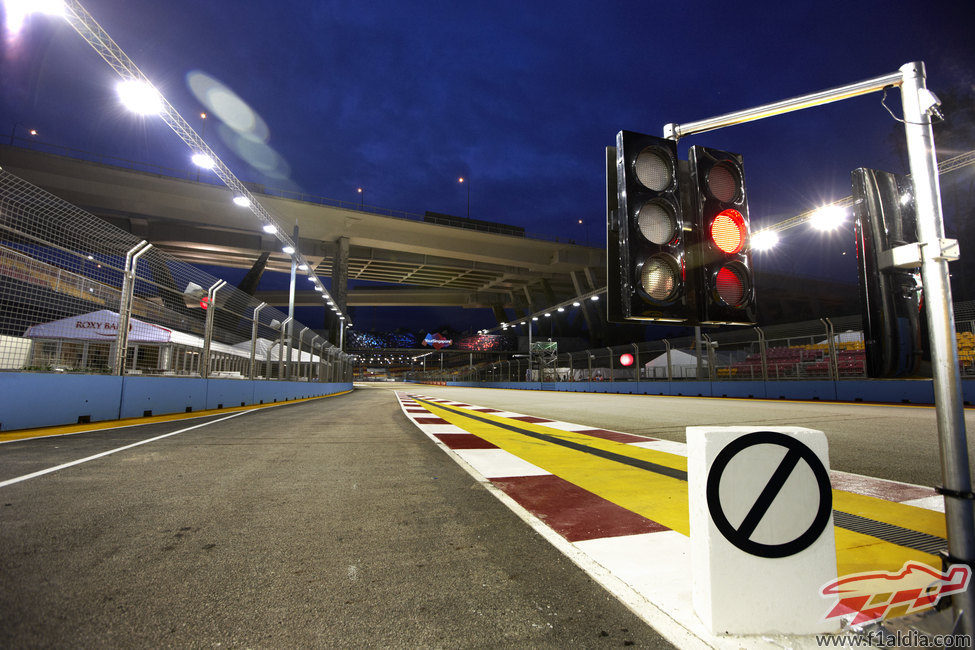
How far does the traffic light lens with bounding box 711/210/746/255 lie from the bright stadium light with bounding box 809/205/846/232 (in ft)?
56.4

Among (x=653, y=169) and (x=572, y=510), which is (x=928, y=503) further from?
(x=653, y=169)

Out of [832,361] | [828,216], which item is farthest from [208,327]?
[828,216]

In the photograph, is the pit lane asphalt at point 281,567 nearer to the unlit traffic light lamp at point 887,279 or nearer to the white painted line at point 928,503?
the unlit traffic light lamp at point 887,279

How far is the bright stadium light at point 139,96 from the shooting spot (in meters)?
9.56

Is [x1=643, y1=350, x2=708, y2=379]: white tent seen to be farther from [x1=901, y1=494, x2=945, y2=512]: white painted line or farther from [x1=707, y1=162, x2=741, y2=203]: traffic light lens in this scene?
[x1=707, y1=162, x2=741, y2=203]: traffic light lens

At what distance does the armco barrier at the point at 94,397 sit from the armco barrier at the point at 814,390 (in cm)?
1694

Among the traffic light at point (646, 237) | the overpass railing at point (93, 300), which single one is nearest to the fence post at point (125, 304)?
the overpass railing at point (93, 300)

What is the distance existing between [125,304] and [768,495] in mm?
9159

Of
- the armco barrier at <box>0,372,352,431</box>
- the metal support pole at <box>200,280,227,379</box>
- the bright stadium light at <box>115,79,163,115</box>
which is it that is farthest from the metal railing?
the bright stadium light at <box>115,79,163,115</box>

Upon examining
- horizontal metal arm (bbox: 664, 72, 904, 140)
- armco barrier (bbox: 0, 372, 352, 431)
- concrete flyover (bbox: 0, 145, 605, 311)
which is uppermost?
concrete flyover (bbox: 0, 145, 605, 311)

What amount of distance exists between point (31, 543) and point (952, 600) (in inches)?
134

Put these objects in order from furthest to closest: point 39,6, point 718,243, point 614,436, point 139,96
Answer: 1. point 139,96
2. point 39,6
3. point 614,436
4. point 718,243

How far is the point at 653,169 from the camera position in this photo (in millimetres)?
2059

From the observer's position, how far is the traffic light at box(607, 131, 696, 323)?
1907 millimetres
